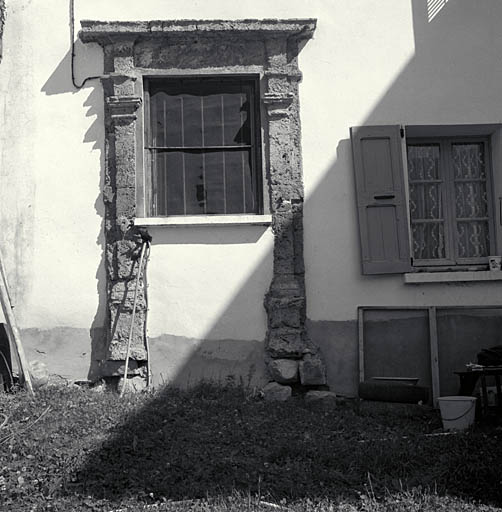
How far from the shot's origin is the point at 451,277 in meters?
7.86

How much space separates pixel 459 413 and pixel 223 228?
2772 mm

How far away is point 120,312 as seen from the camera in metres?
7.61

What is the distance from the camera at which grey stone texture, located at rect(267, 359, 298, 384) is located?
760 centimetres

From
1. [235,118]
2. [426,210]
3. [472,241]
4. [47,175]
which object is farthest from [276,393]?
[47,175]

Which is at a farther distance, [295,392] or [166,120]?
[166,120]

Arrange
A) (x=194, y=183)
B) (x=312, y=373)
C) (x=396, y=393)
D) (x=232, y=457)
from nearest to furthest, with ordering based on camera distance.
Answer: (x=232, y=457), (x=396, y=393), (x=312, y=373), (x=194, y=183)

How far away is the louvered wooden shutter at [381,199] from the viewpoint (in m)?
7.82

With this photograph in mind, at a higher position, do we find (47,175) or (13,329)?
(47,175)

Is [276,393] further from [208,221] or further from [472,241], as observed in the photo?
[472,241]

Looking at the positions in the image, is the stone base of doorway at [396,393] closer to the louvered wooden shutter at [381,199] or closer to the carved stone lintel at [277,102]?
the louvered wooden shutter at [381,199]

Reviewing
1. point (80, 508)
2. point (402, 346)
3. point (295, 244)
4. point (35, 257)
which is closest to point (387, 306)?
point (402, 346)

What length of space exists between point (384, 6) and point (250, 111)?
1695 mm

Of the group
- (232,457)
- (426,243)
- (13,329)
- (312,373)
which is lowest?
(232,457)

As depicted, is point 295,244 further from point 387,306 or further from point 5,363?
point 5,363
